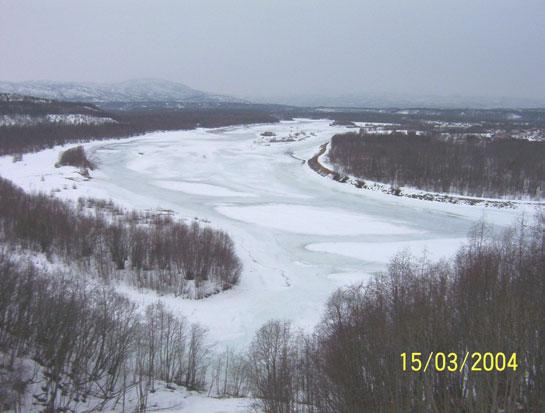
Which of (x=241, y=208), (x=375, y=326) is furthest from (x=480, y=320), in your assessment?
(x=241, y=208)

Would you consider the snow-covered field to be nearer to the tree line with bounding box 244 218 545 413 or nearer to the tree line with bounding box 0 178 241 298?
the tree line with bounding box 0 178 241 298

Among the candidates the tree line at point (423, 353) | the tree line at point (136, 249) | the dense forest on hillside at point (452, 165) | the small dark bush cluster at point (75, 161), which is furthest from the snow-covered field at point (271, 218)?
the dense forest on hillside at point (452, 165)

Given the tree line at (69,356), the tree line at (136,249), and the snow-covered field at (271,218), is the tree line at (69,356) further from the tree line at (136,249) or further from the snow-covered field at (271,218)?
the tree line at (136,249)

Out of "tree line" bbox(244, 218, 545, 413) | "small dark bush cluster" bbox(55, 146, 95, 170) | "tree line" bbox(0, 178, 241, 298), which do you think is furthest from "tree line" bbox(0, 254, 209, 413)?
"small dark bush cluster" bbox(55, 146, 95, 170)

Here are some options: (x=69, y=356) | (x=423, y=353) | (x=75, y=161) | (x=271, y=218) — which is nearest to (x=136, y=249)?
(x=69, y=356)

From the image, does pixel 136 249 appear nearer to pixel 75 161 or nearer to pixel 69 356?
pixel 69 356

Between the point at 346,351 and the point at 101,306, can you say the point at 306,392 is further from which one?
the point at 101,306
